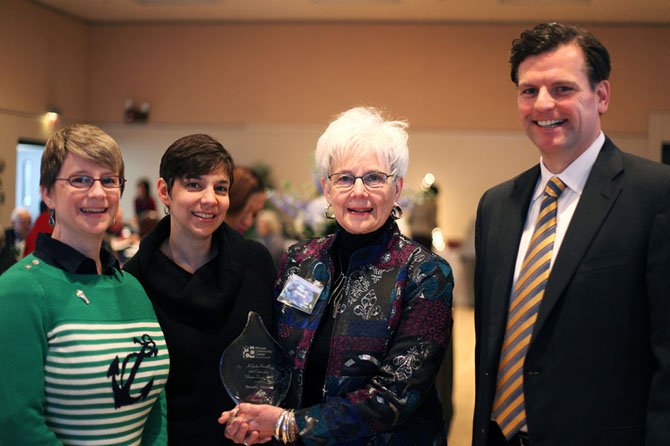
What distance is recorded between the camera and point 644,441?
1903mm

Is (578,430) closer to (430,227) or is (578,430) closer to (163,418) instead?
(163,418)

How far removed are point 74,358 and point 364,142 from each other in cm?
105

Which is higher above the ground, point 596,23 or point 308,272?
point 596,23

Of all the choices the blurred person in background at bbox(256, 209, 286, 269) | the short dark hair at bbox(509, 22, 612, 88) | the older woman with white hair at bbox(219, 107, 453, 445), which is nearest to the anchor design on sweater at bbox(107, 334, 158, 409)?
A: the older woman with white hair at bbox(219, 107, 453, 445)

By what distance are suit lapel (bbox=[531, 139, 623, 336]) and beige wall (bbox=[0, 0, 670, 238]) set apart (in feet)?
34.8

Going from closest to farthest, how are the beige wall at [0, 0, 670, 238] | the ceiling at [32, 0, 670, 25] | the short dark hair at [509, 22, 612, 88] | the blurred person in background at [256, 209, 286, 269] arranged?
the short dark hair at [509, 22, 612, 88], the blurred person in background at [256, 209, 286, 269], the ceiling at [32, 0, 670, 25], the beige wall at [0, 0, 670, 238]

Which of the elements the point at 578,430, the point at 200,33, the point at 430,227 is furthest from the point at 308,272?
the point at 200,33

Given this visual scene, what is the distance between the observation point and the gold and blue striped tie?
203 cm

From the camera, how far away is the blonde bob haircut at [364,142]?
2.26 m

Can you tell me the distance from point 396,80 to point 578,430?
11249mm

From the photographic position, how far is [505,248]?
84.4 inches

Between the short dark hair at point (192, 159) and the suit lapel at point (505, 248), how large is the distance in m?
0.93

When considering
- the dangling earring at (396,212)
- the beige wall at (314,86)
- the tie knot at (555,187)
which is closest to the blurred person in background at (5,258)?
the dangling earring at (396,212)

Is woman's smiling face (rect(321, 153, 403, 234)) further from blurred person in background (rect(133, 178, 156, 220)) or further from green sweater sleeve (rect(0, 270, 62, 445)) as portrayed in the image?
blurred person in background (rect(133, 178, 156, 220))
